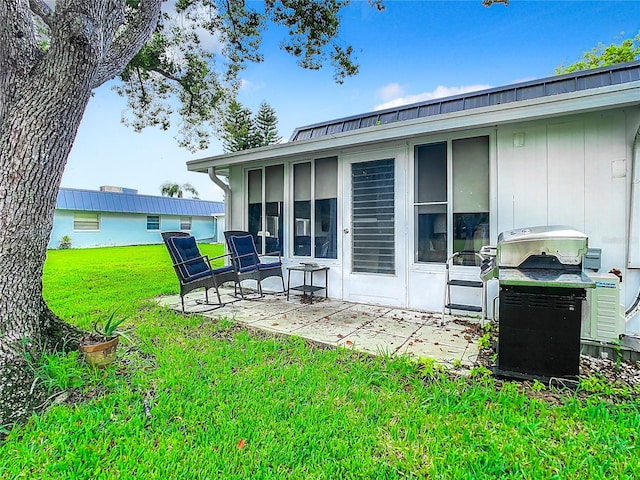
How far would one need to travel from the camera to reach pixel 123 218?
752 inches

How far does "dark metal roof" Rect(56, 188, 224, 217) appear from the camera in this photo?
16500mm

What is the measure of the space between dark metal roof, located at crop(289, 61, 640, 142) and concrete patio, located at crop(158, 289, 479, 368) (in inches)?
163

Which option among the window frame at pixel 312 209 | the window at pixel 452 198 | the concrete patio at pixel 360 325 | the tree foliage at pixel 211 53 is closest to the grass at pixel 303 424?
the concrete patio at pixel 360 325

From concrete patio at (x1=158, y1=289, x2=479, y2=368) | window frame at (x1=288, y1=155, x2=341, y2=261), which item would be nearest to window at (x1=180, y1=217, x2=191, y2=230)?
concrete patio at (x1=158, y1=289, x2=479, y2=368)

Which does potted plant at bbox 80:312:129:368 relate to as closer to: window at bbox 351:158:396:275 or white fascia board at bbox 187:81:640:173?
window at bbox 351:158:396:275

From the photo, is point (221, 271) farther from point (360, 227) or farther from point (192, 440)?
point (192, 440)

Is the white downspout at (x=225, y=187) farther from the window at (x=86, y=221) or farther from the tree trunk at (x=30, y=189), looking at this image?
the window at (x=86, y=221)

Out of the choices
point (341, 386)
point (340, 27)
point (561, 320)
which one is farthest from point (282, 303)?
point (340, 27)

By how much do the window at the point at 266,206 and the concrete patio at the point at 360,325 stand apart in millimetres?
1222

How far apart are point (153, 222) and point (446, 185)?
20667 mm

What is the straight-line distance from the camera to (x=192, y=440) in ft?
6.12

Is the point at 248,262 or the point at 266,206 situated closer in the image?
the point at 248,262

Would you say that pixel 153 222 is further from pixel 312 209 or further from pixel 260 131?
pixel 312 209

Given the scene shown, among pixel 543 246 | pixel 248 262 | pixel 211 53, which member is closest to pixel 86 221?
pixel 211 53
